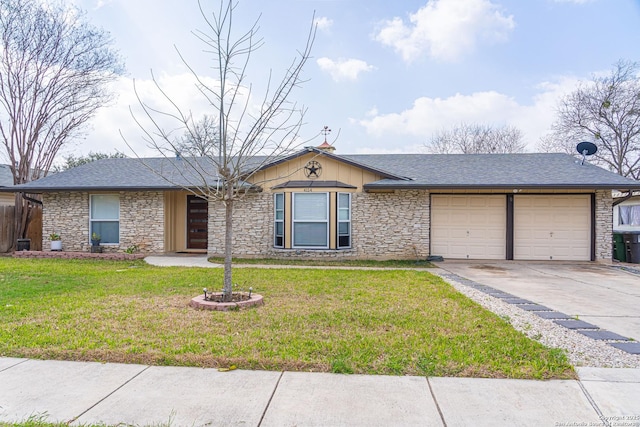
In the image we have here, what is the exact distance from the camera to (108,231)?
13070 mm

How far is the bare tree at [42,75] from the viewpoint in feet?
46.9

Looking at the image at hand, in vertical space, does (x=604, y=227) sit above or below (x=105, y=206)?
below

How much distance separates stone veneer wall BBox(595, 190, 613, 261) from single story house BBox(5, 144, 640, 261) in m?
0.03

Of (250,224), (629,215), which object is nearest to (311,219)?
(250,224)

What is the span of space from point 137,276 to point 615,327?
8.45 meters

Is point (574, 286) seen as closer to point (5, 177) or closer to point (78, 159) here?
point (5, 177)

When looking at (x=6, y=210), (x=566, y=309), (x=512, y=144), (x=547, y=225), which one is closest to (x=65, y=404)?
(x=566, y=309)

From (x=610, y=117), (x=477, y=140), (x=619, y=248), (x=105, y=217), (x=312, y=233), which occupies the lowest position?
(x=619, y=248)

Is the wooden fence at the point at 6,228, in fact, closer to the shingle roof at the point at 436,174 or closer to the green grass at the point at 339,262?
the shingle roof at the point at 436,174

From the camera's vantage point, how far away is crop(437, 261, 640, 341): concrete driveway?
17.6ft

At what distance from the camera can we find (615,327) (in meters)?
4.80

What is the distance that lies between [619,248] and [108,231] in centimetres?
1668

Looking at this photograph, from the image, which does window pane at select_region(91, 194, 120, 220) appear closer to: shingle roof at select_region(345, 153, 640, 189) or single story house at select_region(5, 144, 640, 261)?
single story house at select_region(5, 144, 640, 261)

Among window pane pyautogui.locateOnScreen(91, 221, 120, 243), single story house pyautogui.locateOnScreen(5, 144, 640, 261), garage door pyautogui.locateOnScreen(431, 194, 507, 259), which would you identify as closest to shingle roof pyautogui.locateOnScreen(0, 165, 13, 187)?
single story house pyautogui.locateOnScreen(5, 144, 640, 261)
